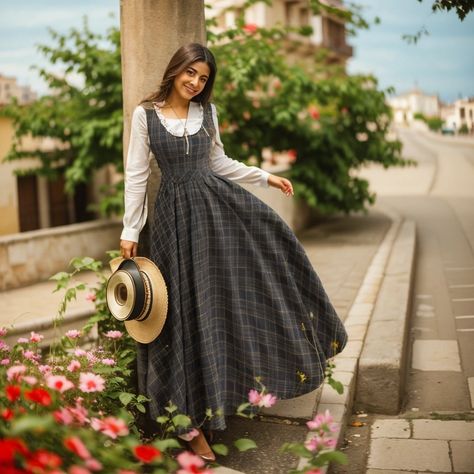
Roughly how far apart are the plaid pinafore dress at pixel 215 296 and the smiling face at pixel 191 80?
0.17 metres

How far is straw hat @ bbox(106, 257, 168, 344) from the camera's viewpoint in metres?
3.16

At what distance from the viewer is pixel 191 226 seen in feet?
10.8

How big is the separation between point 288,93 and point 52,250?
433 centimetres

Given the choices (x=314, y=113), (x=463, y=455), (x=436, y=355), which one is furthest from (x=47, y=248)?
(x=463, y=455)

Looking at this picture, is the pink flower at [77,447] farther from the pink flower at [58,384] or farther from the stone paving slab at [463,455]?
the stone paving slab at [463,455]

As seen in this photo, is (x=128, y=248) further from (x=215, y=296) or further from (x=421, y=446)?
(x=421, y=446)

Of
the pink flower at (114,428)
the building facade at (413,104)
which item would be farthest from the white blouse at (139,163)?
the building facade at (413,104)

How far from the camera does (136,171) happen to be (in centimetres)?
332

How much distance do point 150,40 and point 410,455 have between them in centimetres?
250

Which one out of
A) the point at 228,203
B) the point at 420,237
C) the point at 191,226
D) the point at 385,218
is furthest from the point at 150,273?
the point at 385,218

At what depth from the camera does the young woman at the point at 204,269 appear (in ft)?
10.7

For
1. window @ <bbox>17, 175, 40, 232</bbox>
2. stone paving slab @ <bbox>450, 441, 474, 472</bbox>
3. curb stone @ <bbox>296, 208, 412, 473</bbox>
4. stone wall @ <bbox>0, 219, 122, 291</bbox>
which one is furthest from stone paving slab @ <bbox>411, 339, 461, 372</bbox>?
window @ <bbox>17, 175, 40, 232</bbox>

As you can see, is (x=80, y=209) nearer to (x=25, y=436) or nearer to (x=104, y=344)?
(x=104, y=344)

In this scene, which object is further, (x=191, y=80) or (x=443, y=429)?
(x=443, y=429)
